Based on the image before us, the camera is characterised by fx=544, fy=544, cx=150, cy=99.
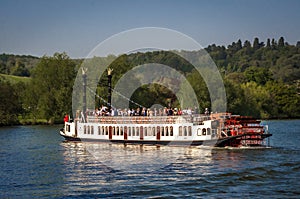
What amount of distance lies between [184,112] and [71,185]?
93.2 ft

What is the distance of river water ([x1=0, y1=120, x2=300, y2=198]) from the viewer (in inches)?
1244

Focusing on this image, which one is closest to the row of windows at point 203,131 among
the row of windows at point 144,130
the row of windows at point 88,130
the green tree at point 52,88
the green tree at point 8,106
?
the row of windows at point 144,130

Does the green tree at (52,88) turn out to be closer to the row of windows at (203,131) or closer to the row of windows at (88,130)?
the row of windows at (88,130)

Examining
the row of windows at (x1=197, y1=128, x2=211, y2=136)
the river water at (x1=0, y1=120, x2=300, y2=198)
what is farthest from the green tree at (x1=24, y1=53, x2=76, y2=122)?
the row of windows at (x1=197, y1=128, x2=211, y2=136)

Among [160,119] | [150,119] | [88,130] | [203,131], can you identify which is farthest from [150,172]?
[88,130]

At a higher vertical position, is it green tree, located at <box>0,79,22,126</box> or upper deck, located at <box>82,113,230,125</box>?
green tree, located at <box>0,79,22,126</box>

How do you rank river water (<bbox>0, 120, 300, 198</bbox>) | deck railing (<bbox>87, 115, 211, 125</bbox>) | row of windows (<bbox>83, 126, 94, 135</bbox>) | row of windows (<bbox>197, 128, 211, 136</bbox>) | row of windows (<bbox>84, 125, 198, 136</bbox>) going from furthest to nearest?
1. row of windows (<bbox>83, 126, 94, 135</bbox>)
2. deck railing (<bbox>87, 115, 211, 125</bbox>)
3. row of windows (<bbox>84, 125, 198, 136</bbox>)
4. row of windows (<bbox>197, 128, 211, 136</bbox>)
5. river water (<bbox>0, 120, 300, 198</bbox>)

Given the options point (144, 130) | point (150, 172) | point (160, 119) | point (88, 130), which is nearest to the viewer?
point (150, 172)

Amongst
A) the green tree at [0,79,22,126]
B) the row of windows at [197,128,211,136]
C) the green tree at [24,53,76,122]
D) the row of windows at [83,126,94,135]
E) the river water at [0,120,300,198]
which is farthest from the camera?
the green tree at [24,53,76,122]

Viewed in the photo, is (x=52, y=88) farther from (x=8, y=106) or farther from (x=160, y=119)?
(x=160, y=119)

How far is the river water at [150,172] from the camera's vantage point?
31609 millimetres

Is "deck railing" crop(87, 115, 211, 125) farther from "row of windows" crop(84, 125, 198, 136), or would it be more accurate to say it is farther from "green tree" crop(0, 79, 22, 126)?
"green tree" crop(0, 79, 22, 126)

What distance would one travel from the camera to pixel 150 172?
3853cm

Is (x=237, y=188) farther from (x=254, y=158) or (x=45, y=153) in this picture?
(x=45, y=153)
